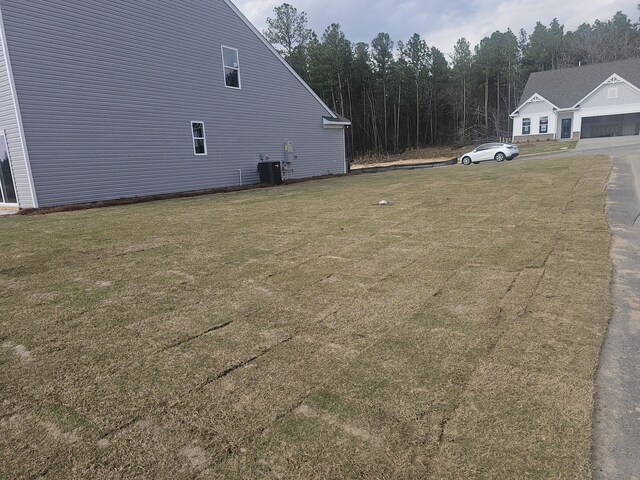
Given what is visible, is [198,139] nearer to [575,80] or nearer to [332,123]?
[332,123]

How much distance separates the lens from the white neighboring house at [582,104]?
36.8 m

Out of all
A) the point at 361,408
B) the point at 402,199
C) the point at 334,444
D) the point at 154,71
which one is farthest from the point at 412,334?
the point at 154,71

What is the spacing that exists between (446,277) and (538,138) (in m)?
42.3

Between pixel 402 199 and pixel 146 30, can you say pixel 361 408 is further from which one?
pixel 146 30

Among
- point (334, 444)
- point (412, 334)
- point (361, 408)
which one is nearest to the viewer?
point (334, 444)

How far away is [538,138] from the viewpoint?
1574 inches

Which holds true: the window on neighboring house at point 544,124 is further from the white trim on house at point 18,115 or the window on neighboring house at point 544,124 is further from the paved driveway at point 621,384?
the white trim on house at point 18,115

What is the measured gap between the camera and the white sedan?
25.0m

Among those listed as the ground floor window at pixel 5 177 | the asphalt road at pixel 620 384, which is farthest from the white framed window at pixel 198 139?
the asphalt road at pixel 620 384

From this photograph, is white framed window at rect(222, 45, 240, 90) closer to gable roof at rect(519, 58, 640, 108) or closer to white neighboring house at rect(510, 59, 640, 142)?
white neighboring house at rect(510, 59, 640, 142)

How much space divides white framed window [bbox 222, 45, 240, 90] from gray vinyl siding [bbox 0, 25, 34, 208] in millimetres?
7491

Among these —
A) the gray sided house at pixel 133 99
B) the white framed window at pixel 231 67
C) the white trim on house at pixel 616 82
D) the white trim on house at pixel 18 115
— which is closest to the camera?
the white trim on house at pixel 18 115

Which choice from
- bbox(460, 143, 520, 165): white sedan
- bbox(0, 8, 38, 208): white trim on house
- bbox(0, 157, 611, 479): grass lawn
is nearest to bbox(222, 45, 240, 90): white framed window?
bbox(0, 8, 38, 208): white trim on house

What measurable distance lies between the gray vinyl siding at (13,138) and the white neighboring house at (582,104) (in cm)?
4118
